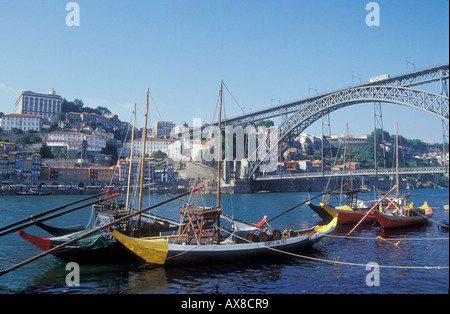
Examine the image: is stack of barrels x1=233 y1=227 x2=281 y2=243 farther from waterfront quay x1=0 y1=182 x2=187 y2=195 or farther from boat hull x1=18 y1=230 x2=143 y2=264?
waterfront quay x1=0 y1=182 x2=187 y2=195

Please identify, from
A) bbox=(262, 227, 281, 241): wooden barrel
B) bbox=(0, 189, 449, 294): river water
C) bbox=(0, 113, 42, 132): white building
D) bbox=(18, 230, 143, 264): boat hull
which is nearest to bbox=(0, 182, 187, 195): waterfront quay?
bbox=(0, 113, 42, 132): white building

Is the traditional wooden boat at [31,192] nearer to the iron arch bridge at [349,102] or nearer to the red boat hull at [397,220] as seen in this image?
the iron arch bridge at [349,102]

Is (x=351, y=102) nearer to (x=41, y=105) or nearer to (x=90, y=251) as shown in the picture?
(x=90, y=251)

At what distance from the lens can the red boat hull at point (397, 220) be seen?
20.1m

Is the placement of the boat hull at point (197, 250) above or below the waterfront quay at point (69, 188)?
below

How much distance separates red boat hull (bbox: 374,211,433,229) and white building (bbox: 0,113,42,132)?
87.3 metres

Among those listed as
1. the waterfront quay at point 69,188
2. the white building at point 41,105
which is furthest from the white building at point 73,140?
the white building at point 41,105

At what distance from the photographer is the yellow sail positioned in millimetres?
11250

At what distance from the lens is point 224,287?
9539 mm

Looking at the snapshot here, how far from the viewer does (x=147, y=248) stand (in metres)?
11.3

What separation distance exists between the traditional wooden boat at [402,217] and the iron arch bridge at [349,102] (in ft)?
60.9
